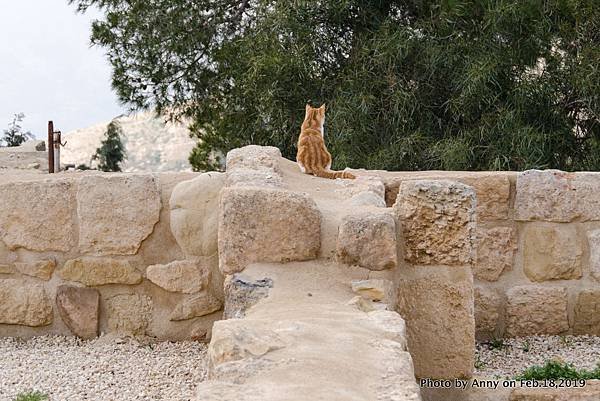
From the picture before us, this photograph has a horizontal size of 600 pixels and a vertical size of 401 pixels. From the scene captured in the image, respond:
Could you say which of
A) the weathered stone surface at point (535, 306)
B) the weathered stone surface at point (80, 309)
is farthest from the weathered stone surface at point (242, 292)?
the weathered stone surface at point (535, 306)

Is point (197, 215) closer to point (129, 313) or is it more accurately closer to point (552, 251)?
point (129, 313)

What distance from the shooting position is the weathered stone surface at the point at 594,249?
15.9 ft

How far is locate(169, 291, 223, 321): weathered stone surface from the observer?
4320 mm

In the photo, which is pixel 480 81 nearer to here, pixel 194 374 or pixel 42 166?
pixel 42 166

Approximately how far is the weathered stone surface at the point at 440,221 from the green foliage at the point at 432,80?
15.3 ft

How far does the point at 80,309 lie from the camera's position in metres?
4.39

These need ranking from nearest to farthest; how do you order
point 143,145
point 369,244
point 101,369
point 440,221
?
point 369,244
point 440,221
point 101,369
point 143,145

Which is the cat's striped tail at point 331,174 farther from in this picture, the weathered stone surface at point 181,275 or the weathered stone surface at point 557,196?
the weathered stone surface at point 557,196

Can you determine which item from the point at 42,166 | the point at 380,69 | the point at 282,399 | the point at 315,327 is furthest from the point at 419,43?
the point at 282,399

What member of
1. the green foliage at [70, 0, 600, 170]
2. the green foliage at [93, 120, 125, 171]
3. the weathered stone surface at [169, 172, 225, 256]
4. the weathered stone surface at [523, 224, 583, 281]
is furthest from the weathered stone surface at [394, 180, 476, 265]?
the green foliage at [93, 120, 125, 171]

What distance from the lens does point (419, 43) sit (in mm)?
8547

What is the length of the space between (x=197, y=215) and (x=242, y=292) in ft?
3.94

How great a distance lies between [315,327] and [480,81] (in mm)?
5896

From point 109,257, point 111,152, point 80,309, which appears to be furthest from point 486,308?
point 111,152
